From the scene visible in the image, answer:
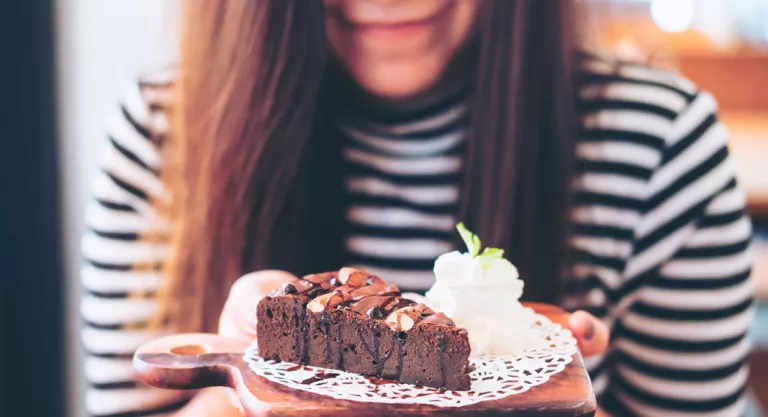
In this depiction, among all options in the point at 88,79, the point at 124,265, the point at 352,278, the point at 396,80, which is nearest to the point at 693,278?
the point at 396,80

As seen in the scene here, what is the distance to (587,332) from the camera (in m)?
0.88

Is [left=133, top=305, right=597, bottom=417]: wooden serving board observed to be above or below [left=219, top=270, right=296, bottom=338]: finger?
below

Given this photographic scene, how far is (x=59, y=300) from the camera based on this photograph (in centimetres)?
232

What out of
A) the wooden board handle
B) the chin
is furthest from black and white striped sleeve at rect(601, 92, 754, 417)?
the wooden board handle

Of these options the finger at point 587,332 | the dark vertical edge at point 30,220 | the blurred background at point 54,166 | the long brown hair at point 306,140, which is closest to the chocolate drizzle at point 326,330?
the finger at point 587,332

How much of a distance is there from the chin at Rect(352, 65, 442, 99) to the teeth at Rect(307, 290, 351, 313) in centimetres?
51

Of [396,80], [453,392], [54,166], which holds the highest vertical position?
[396,80]

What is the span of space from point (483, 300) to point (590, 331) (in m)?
0.12

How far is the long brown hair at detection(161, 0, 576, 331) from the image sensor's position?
1.24m

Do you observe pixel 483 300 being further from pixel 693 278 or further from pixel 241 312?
pixel 693 278

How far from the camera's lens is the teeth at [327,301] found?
2.91ft

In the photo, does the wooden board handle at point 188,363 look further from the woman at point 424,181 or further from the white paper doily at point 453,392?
the woman at point 424,181

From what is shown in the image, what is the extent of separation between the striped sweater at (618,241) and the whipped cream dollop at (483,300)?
451 mm

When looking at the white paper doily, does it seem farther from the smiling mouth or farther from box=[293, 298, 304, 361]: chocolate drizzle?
the smiling mouth
